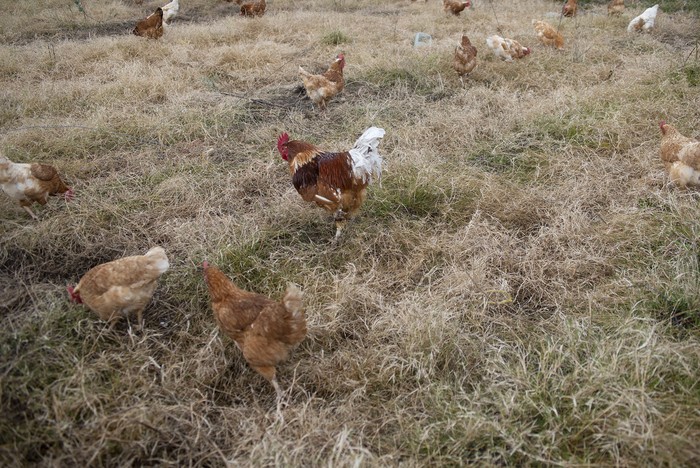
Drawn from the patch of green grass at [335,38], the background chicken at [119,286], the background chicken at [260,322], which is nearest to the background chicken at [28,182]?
the background chicken at [119,286]

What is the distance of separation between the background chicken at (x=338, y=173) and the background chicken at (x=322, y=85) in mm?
2175

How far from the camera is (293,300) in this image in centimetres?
199

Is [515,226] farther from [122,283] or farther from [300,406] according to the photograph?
[122,283]

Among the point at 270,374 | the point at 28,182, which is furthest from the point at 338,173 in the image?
the point at 28,182

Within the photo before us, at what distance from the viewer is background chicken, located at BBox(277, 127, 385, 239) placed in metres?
3.10

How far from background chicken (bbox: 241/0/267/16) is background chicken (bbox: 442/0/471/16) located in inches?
170

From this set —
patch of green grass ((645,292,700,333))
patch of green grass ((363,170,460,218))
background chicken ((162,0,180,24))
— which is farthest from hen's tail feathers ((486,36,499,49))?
background chicken ((162,0,180,24))

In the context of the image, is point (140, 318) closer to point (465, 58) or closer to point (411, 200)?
point (411, 200)

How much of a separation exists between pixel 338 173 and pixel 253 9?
8.49 meters

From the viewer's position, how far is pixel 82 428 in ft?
6.43

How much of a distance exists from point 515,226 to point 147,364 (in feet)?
9.23

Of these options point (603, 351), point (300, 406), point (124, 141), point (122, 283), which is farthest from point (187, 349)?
point (124, 141)

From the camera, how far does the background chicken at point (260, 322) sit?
2066 mm

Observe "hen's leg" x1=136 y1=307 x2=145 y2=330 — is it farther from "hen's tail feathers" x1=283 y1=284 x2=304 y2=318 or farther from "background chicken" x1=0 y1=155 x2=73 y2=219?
"background chicken" x1=0 y1=155 x2=73 y2=219
